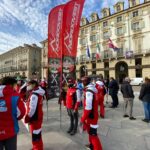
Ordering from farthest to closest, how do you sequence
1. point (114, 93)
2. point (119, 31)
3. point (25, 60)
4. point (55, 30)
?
point (25, 60)
point (119, 31)
point (114, 93)
point (55, 30)

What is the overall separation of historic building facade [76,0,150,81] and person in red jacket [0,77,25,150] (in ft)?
104

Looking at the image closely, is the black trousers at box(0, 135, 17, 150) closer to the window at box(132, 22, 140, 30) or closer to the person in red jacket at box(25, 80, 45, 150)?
the person in red jacket at box(25, 80, 45, 150)

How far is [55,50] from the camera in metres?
6.18

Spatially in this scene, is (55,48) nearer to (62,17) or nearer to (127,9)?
(62,17)

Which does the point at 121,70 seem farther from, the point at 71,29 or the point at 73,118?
the point at 73,118

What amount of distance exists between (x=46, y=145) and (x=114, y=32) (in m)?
36.7

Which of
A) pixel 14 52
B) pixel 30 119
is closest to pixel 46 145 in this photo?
pixel 30 119

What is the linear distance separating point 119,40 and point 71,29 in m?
32.5

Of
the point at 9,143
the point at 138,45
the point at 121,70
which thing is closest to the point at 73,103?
the point at 9,143

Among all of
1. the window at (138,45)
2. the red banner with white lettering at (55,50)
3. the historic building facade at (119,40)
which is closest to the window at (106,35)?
the historic building facade at (119,40)

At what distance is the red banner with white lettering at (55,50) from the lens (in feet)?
19.6

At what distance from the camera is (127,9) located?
35312 mm

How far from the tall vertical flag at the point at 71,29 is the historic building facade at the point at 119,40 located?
2728cm

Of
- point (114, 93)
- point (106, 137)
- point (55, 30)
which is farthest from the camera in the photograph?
point (114, 93)
